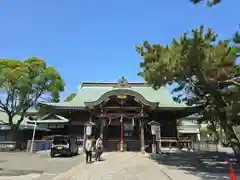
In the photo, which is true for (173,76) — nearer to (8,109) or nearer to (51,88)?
(51,88)

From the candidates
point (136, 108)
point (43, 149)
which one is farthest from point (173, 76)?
point (43, 149)

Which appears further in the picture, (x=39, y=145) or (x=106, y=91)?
(x=106, y=91)

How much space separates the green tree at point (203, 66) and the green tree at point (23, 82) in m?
18.0

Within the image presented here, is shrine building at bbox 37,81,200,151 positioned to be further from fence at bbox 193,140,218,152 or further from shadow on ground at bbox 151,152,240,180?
shadow on ground at bbox 151,152,240,180

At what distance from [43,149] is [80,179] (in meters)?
20.2

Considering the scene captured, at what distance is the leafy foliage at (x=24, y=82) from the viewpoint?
29109mm

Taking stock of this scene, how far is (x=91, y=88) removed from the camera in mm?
35156

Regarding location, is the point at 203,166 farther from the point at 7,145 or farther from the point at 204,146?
the point at 7,145

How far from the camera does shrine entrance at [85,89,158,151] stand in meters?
25.0

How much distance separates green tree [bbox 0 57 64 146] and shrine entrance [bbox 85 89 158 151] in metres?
8.73

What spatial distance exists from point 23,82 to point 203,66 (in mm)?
21579

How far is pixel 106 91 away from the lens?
105 feet

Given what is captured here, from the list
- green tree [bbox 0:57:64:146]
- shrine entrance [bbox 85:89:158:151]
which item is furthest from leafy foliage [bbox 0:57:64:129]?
shrine entrance [bbox 85:89:158:151]

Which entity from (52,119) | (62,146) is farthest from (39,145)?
(62,146)
